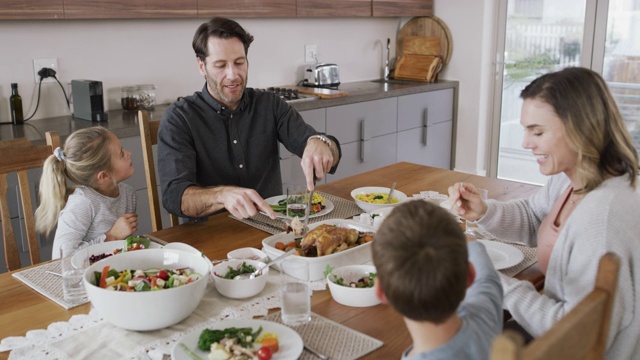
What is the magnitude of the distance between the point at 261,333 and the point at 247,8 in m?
2.68

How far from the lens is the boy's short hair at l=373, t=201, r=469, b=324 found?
934mm

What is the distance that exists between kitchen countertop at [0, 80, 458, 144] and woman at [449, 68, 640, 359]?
196 cm

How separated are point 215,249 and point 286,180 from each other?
186cm

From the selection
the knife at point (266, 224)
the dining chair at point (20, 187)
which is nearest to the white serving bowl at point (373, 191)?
the knife at point (266, 224)

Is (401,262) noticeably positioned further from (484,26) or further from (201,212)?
(484,26)

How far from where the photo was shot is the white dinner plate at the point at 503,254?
158cm

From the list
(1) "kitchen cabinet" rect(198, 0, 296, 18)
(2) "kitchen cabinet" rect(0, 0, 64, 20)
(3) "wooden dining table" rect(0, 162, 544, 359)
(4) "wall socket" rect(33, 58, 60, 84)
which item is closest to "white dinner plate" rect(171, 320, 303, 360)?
(3) "wooden dining table" rect(0, 162, 544, 359)

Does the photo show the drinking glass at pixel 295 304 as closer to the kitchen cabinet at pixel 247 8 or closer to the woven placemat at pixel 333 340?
the woven placemat at pixel 333 340

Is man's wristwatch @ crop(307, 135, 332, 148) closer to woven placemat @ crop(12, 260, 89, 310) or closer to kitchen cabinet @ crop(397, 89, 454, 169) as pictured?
woven placemat @ crop(12, 260, 89, 310)

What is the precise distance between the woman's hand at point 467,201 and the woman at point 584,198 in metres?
0.30

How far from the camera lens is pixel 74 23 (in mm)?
3104

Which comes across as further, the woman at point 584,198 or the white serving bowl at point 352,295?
the white serving bowl at point 352,295

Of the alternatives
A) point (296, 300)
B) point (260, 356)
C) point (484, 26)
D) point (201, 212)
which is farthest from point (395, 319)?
point (484, 26)

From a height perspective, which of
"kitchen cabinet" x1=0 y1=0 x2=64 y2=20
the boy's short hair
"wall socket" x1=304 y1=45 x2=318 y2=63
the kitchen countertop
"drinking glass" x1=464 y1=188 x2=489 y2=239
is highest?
"kitchen cabinet" x1=0 y1=0 x2=64 y2=20
